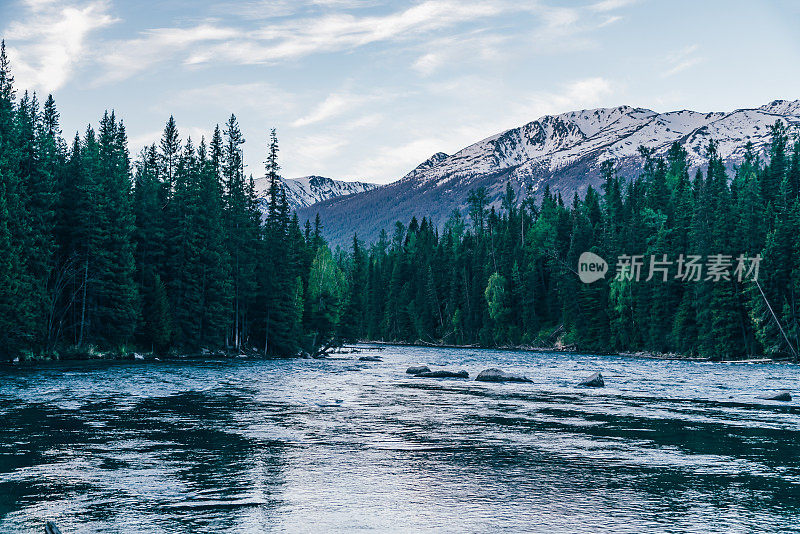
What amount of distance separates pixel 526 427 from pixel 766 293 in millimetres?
70321

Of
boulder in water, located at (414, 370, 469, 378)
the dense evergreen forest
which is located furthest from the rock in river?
the dense evergreen forest

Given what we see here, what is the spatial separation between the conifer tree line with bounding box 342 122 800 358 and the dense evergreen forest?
1.03 ft

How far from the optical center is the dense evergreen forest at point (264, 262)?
62281 millimetres

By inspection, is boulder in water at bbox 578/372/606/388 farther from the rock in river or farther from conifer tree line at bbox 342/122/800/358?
conifer tree line at bbox 342/122/800/358

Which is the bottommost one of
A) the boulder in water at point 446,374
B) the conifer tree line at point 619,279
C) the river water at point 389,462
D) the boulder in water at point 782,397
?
the boulder in water at point 446,374

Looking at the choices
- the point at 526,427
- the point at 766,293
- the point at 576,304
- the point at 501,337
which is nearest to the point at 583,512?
the point at 526,427

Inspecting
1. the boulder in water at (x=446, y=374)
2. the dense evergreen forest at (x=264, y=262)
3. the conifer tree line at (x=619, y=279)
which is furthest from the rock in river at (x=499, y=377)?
the conifer tree line at (x=619, y=279)

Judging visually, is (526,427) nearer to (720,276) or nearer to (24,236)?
(24,236)

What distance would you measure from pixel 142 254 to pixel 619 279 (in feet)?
221

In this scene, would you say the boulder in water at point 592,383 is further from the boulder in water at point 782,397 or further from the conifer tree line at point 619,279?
the conifer tree line at point 619,279

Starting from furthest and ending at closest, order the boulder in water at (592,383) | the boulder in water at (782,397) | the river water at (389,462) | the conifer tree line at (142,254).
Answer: the conifer tree line at (142,254), the boulder in water at (592,383), the boulder in water at (782,397), the river water at (389,462)

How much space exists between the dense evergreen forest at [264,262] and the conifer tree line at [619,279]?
31 cm

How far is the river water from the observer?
1228 cm

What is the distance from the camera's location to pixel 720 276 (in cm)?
8906
